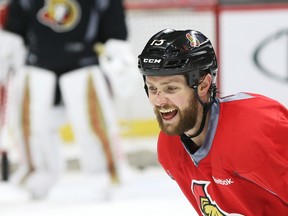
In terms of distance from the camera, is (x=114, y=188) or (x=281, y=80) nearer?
(x=114, y=188)

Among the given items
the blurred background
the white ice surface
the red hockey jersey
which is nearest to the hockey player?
the red hockey jersey

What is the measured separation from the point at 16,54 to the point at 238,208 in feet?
7.18

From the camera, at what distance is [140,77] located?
168 inches

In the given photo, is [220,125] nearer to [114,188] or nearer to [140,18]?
[114,188]

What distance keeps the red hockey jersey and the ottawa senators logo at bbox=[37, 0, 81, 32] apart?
1.74 metres

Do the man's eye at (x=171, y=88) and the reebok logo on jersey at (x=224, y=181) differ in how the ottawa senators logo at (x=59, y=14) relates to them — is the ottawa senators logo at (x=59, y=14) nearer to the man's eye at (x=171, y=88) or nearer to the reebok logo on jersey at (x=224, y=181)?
the man's eye at (x=171, y=88)

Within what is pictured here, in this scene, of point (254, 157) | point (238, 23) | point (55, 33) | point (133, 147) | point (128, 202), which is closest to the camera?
point (254, 157)

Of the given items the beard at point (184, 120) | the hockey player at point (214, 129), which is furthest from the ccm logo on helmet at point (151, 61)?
the beard at point (184, 120)

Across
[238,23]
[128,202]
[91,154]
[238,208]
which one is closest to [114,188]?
[91,154]

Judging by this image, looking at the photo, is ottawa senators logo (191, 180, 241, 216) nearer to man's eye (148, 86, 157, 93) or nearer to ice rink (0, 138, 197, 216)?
man's eye (148, 86, 157, 93)

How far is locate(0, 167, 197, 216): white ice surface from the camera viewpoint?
10.00 ft

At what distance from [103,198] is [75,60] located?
0.68 m

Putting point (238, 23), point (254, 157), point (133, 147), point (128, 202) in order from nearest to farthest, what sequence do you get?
point (254, 157) → point (128, 202) → point (238, 23) → point (133, 147)

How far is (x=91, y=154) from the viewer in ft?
11.7
